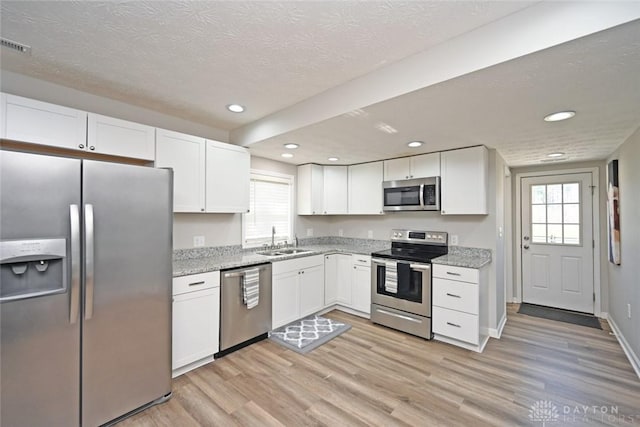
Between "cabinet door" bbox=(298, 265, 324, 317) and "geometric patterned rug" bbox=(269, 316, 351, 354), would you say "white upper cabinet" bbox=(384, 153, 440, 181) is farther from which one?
"geometric patterned rug" bbox=(269, 316, 351, 354)

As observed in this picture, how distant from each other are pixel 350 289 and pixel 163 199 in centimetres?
271

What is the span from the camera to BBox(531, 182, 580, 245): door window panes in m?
4.02

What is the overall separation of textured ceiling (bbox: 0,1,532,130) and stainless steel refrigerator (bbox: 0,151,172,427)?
29.0 inches

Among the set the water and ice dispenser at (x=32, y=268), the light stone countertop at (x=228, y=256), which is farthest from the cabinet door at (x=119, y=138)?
the light stone countertop at (x=228, y=256)

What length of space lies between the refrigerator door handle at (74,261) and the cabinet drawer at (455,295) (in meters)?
A: 3.10

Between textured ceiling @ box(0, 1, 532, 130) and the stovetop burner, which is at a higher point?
textured ceiling @ box(0, 1, 532, 130)

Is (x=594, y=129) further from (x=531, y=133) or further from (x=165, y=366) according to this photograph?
(x=165, y=366)

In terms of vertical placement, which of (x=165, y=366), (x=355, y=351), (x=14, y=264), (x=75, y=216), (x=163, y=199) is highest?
(x=163, y=199)

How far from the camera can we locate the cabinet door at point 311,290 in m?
3.54

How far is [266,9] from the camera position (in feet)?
4.63

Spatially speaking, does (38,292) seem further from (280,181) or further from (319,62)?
(280,181)

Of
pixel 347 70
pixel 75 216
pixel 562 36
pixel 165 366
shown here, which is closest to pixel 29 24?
pixel 75 216

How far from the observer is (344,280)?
398 centimetres

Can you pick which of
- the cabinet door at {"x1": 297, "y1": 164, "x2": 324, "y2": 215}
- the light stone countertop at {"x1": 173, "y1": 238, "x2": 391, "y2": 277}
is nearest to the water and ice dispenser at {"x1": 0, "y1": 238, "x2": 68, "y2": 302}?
the light stone countertop at {"x1": 173, "y1": 238, "x2": 391, "y2": 277}
